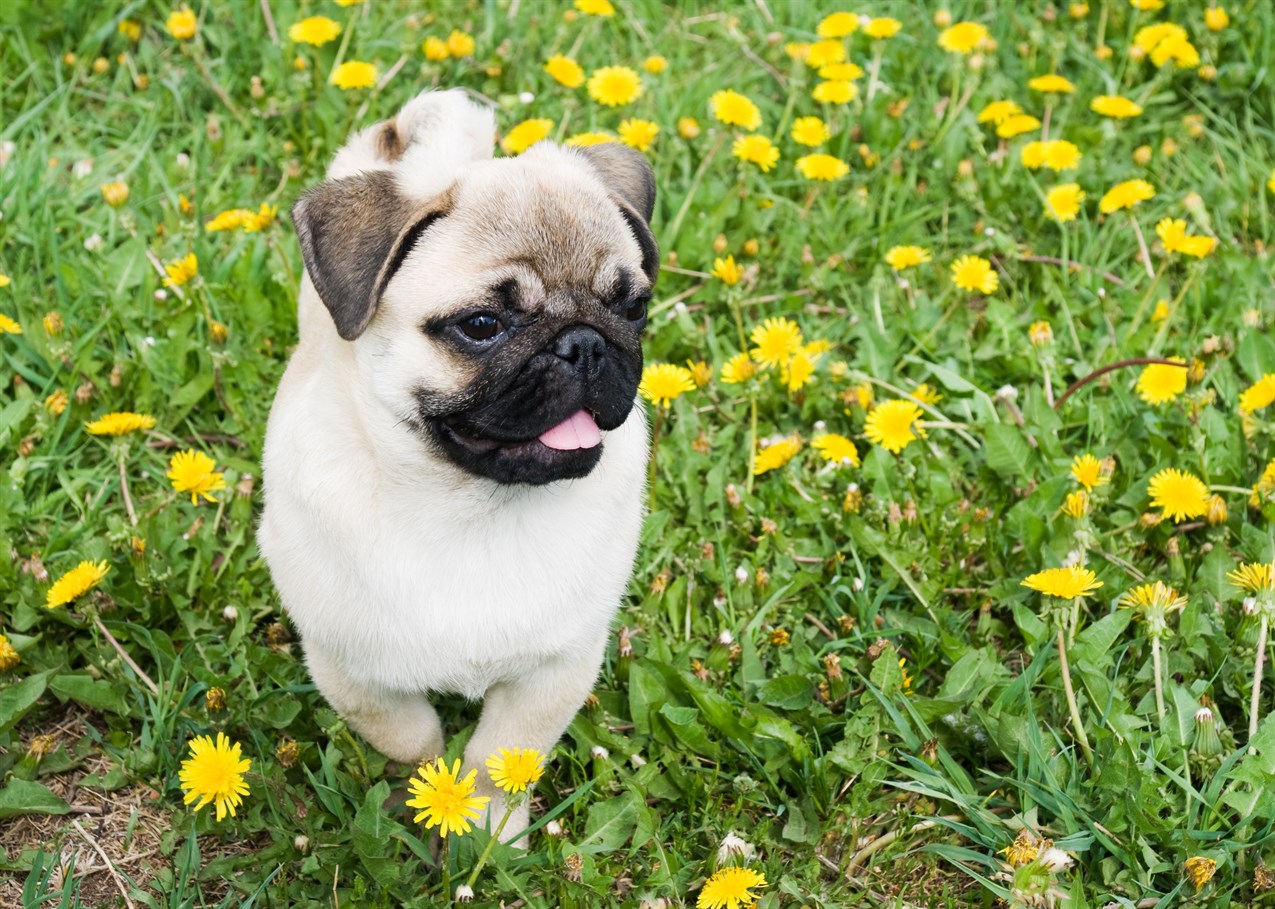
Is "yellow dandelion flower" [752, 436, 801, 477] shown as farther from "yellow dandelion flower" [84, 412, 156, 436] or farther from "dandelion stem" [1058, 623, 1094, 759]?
"yellow dandelion flower" [84, 412, 156, 436]

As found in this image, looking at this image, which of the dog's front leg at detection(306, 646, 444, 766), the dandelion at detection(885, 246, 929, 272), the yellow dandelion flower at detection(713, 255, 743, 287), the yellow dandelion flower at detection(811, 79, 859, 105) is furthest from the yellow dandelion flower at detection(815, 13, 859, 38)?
the dog's front leg at detection(306, 646, 444, 766)

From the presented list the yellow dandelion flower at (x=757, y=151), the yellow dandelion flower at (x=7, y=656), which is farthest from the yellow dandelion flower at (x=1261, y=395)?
the yellow dandelion flower at (x=7, y=656)

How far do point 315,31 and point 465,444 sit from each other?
126 inches

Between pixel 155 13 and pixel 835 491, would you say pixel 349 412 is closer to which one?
pixel 835 491

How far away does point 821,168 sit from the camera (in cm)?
519

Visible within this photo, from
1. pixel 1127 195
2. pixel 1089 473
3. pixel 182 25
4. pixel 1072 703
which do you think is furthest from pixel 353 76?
pixel 1072 703

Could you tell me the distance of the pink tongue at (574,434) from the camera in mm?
2977

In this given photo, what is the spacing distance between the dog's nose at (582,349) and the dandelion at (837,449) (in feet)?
4.43

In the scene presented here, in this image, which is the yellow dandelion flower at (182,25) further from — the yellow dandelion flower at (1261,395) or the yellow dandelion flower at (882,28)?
the yellow dandelion flower at (1261,395)

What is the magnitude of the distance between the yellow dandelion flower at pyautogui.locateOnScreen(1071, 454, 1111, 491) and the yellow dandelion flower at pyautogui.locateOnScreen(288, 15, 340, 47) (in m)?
3.55

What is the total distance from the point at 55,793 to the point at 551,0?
14.3 feet

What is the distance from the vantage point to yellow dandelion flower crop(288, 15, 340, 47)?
5.45 metres

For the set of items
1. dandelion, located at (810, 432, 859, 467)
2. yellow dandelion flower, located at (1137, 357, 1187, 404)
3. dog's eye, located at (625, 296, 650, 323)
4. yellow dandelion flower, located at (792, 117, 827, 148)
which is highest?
dog's eye, located at (625, 296, 650, 323)

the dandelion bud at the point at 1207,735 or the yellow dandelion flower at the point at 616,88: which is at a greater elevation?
the yellow dandelion flower at the point at 616,88
